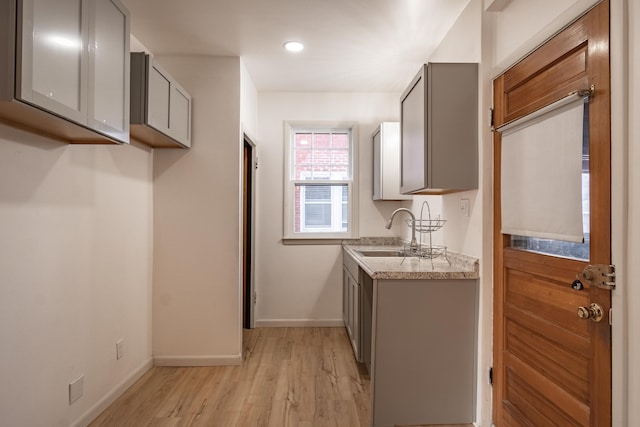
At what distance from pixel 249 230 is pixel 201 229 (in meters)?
0.87

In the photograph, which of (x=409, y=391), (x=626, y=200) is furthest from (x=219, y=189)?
Answer: (x=626, y=200)

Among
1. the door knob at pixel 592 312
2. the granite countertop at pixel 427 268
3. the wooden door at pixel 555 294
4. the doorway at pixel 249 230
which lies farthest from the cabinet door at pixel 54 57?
the doorway at pixel 249 230

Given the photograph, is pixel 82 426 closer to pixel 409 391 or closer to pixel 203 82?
pixel 409 391

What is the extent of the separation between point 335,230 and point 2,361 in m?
3.09

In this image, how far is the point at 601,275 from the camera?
1.31m

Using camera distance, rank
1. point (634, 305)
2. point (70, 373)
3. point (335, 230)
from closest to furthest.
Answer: point (634, 305), point (70, 373), point (335, 230)

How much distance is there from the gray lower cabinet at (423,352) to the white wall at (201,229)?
55.6 inches

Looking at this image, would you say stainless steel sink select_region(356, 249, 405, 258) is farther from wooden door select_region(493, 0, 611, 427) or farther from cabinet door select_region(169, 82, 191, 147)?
cabinet door select_region(169, 82, 191, 147)

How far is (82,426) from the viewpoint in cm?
216

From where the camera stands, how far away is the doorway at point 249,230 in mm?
3967

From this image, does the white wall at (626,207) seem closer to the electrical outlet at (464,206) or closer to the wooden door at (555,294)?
the wooden door at (555,294)

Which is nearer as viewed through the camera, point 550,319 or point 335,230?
point 550,319

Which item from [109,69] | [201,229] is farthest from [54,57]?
[201,229]

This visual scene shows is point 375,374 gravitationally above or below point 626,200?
below
